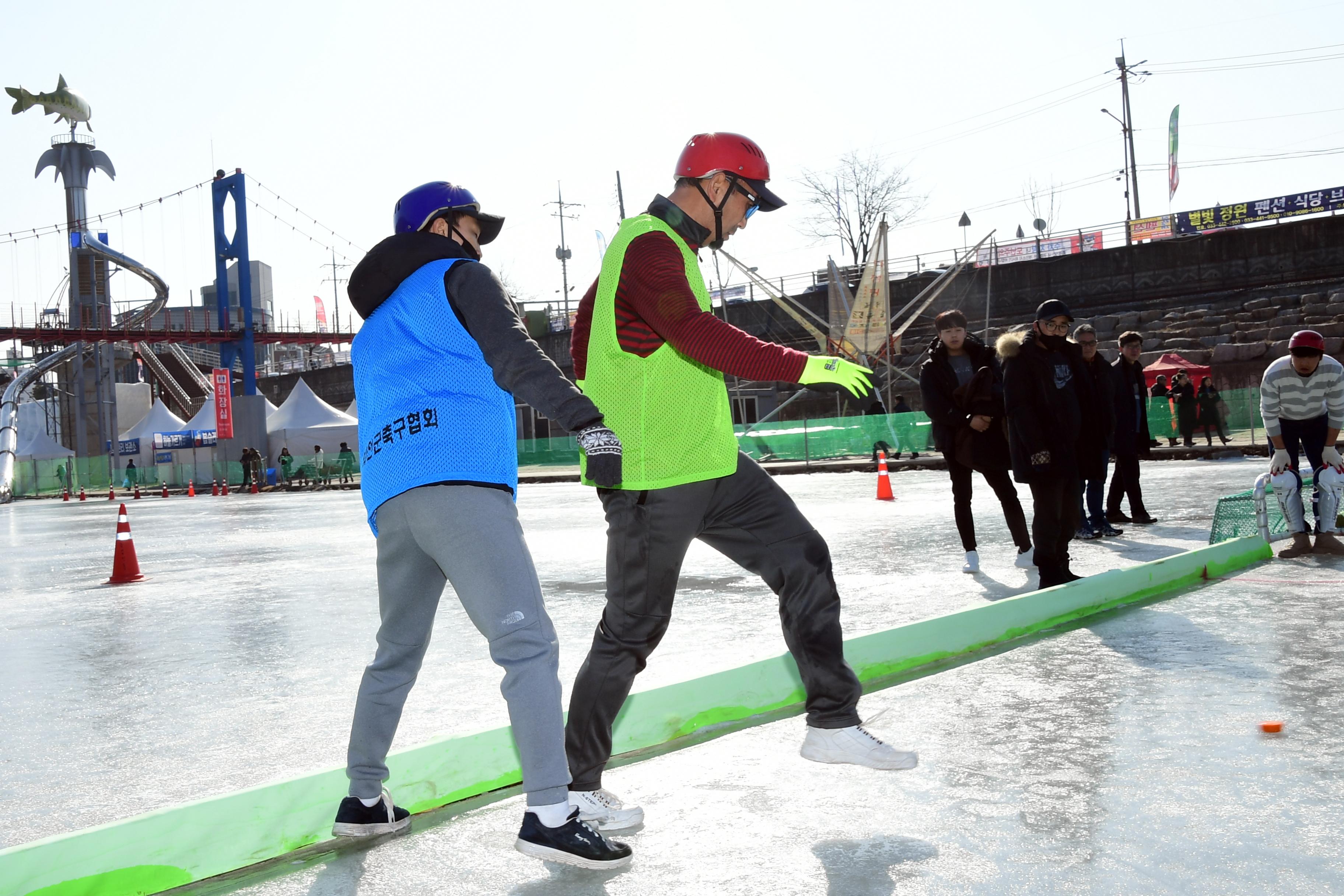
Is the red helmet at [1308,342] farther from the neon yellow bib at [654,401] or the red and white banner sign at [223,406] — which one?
the red and white banner sign at [223,406]

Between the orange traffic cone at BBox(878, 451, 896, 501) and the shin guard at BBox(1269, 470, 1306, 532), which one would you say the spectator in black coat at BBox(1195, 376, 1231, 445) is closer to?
the orange traffic cone at BBox(878, 451, 896, 501)

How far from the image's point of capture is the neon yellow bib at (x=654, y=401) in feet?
9.14

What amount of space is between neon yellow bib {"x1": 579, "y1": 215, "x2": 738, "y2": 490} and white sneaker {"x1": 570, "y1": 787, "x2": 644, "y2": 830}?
723 mm

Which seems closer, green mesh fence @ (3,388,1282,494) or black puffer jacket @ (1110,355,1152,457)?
black puffer jacket @ (1110,355,1152,457)

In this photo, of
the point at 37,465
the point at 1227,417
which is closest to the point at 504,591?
the point at 1227,417

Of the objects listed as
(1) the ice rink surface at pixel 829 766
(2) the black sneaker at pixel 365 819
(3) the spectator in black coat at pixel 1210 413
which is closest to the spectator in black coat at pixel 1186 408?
(3) the spectator in black coat at pixel 1210 413

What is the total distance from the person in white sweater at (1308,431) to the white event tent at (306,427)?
117 ft

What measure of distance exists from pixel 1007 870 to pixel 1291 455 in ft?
20.1

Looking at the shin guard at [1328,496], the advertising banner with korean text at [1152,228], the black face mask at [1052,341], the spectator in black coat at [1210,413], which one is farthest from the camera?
the advertising banner with korean text at [1152,228]

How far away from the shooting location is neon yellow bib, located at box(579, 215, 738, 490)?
9.14 feet

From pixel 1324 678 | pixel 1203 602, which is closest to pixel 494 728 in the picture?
pixel 1324 678

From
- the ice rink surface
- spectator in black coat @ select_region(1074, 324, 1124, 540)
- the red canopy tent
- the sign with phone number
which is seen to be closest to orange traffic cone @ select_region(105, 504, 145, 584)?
the ice rink surface

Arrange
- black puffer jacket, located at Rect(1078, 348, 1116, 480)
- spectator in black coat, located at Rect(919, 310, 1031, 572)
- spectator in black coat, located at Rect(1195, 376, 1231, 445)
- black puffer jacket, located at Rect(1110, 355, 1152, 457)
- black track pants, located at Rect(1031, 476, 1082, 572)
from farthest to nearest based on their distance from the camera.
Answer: spectator in black coat, located at Rect(1195, 376, 1231, 445)
black puffer jacket, located at Rect(1110, 355, 1152, 457)
black puffer jacket, located at Rect(1078, 348, 1116, 480)
spectator in black coat, located at Rect(919, 310, 1031, 572)
black track pants, located at Rect(1031, 476, 1082, 572)

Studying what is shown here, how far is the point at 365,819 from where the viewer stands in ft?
8.89
